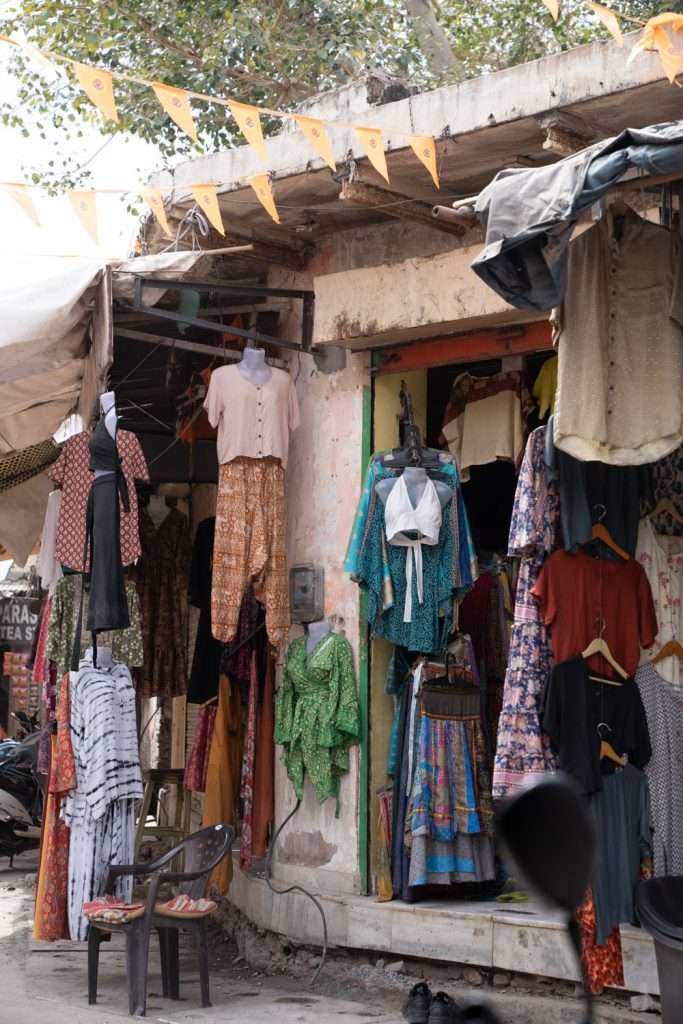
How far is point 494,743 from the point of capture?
26.7 feet

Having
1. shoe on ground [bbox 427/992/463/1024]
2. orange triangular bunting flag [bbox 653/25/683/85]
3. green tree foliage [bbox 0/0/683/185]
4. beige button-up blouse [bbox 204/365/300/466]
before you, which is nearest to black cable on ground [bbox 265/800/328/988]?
shoe on ground [bbox 427/992/463/1024]

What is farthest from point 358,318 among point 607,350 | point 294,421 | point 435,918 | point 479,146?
point 435,918

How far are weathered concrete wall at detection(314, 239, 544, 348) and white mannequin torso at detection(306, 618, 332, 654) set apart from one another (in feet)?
4.86

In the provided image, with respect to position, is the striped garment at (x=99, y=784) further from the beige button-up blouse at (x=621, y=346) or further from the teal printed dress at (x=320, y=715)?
the beige button-up blouse at (x=621, y=346)

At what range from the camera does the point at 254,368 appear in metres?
7.93

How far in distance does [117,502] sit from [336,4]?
1048 cm

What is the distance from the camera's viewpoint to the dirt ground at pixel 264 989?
6730 millimetres

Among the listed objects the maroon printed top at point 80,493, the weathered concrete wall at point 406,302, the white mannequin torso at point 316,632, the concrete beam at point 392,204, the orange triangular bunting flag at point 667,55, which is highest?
the concrete beam at point 392,204

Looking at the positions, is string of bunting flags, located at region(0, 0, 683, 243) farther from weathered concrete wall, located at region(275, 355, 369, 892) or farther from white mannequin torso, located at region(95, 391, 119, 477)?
weathered concrete wall, located at region(275, 355, 369, 892)

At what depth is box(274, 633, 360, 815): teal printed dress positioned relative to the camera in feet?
25.3

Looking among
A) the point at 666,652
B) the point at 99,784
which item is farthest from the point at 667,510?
the point at 99,784

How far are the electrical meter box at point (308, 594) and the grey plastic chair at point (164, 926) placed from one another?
121cm

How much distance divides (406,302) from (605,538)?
176cm

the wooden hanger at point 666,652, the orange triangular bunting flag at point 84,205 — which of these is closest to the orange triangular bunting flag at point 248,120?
the orange triangular bunting flag at point 84,205
